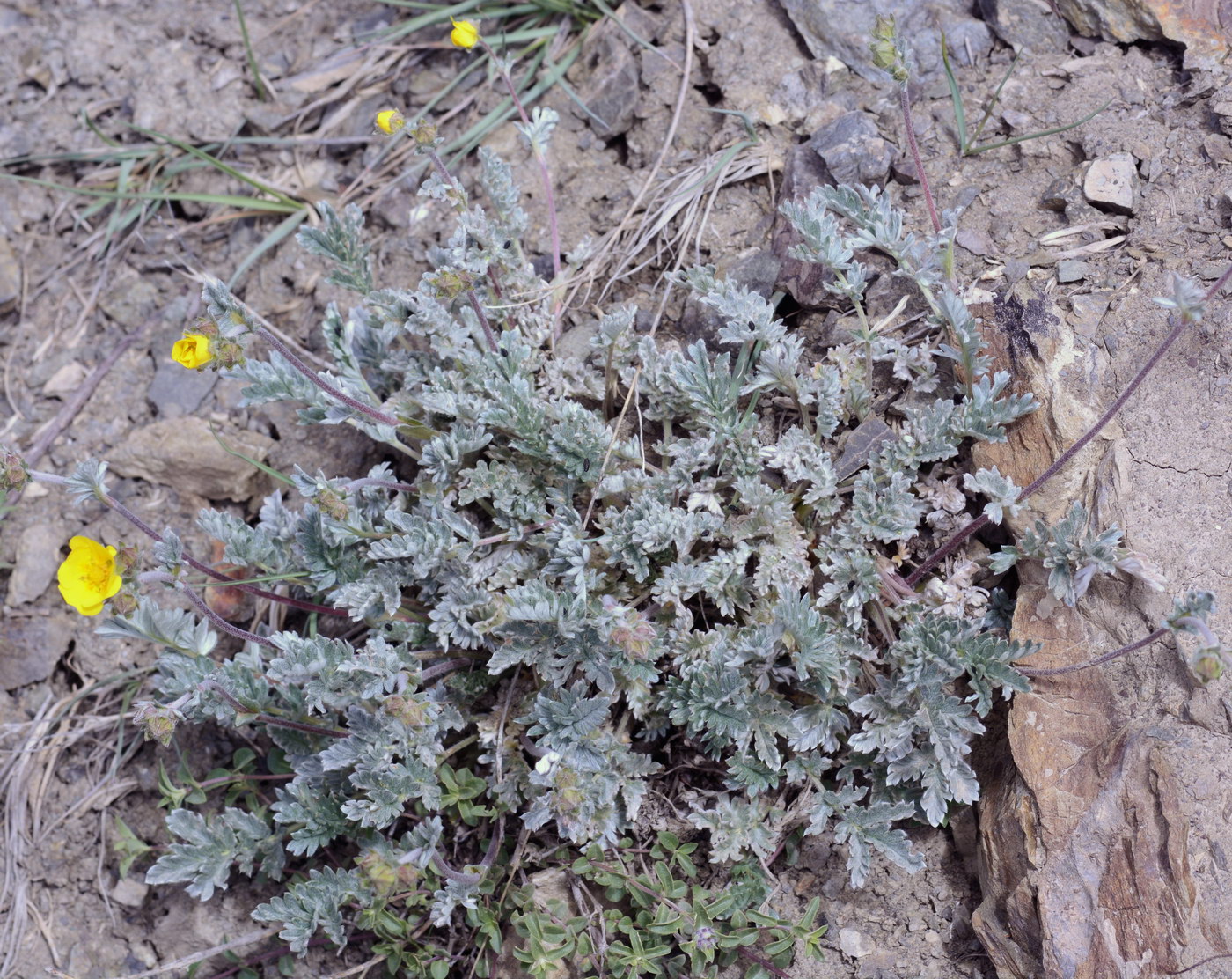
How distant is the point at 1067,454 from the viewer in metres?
2.69

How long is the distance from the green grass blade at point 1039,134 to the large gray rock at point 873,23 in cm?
44

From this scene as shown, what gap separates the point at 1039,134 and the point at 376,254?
249 centimetres

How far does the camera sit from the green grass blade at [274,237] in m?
4.10

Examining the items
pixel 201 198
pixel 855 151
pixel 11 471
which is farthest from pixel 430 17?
pixel 11 471

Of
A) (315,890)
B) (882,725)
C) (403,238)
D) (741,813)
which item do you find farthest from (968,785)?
(403,238)

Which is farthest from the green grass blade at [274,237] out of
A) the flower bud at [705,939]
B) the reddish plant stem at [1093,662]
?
the reddish plant stem at [1093,662]

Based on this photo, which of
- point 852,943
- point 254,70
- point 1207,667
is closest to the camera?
point 1207,667

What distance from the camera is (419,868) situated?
9.39ft

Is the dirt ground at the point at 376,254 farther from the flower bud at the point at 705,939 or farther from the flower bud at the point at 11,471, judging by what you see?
the flower bud at the point at 11,471

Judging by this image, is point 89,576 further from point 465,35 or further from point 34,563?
point 465,35

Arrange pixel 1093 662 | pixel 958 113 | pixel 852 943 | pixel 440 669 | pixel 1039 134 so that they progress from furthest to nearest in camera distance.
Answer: pixel 958 113
pixel 1039 134
pixel 440 669
pixel 852 943
pixel 1093 662

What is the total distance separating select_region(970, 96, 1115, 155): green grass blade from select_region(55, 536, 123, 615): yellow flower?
300 centimetres

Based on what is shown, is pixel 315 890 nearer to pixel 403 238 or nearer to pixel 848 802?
pixel 848 802

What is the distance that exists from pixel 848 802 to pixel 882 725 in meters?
0.24
